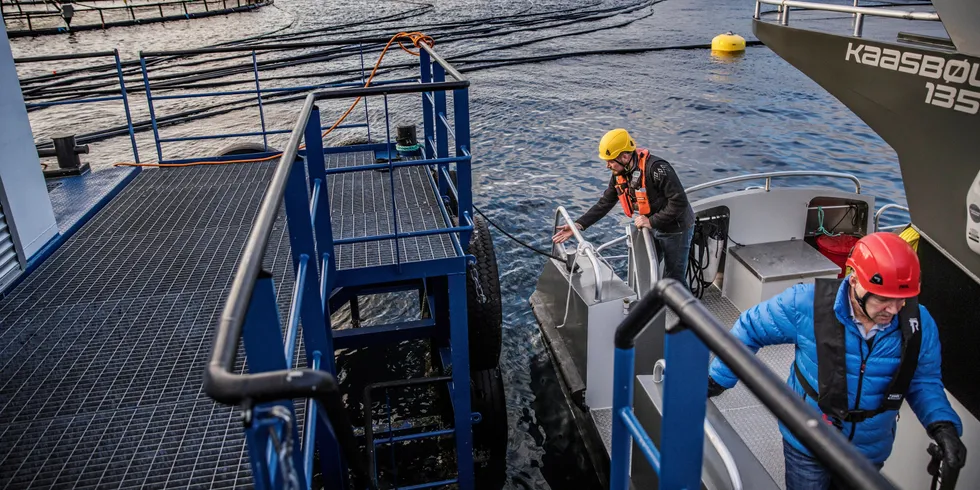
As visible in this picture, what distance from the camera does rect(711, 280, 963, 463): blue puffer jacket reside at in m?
3.52

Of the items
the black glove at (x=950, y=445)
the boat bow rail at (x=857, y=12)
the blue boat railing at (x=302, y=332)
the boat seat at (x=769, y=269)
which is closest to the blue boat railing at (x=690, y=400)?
the blue boat railing at (x=302, y=332)

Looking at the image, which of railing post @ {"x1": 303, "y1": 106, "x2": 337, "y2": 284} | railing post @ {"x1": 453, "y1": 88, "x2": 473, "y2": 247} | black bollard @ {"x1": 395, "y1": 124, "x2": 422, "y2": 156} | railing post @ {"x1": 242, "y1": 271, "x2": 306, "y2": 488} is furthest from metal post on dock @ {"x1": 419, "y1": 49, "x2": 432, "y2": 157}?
railing post @ {"x1": 242, "y1": 271, "x2": 306, "y2": 488}

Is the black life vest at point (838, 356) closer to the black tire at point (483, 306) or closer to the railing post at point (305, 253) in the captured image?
the railing post at point (305, 253)

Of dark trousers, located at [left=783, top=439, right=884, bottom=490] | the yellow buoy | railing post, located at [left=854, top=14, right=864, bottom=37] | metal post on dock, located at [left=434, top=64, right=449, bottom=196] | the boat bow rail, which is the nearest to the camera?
dark trousers, located at [left=783, top=439, right=884, bottom=490]

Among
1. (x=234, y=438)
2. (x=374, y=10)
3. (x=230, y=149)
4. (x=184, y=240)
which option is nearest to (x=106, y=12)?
(x=374, y=10)

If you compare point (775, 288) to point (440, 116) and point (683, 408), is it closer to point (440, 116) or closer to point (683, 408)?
point (440, 116)

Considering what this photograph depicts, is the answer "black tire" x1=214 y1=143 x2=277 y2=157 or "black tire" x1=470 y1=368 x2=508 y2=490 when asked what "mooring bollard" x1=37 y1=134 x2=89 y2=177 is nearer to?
"black tire" x1=214 y1=143 x2=277 y2=157

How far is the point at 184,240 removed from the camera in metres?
5.98

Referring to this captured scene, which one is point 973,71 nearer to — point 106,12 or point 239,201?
point 239,201

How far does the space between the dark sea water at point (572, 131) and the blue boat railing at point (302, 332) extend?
113 inches

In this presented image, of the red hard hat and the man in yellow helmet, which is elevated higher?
the red hard hat

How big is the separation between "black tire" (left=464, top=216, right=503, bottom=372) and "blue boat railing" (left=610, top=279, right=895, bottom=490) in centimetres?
387

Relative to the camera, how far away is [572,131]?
64.1ft

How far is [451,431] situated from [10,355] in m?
3.27
